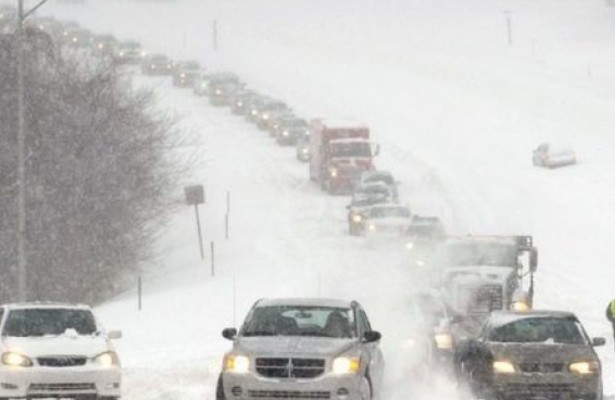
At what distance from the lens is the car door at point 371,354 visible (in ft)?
67.0

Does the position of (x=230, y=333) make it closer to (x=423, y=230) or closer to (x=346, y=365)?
(x=346, y=365)

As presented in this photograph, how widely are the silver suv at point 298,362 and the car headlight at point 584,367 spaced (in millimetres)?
2897

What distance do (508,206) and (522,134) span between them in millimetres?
18498

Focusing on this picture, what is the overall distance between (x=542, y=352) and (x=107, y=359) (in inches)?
237

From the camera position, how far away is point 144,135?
54.4 m

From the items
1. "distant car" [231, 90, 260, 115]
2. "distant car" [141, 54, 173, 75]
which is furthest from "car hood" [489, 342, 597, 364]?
"distant car" [141, 54, 173, 75]

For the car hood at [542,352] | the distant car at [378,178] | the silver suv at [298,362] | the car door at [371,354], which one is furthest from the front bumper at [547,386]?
the distant car at [378,178]

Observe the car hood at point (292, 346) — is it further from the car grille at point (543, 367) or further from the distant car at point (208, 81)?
the distant car at point (208, 81)

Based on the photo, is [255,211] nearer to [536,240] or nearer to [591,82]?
[536,240]

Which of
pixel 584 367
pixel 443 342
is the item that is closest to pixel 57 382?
pixel 584 367

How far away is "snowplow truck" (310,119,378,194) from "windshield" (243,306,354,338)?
127 feet

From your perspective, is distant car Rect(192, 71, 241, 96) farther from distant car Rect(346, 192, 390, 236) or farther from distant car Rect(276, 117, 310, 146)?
distant car Rect(346, 192, 390, 236)

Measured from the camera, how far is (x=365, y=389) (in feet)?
65.1

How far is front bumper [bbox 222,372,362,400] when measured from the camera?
63.1ft
